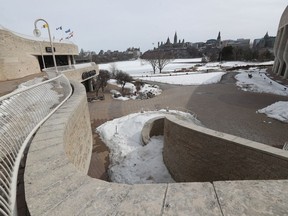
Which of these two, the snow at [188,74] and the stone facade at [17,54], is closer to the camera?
the stone facade at [17,54]

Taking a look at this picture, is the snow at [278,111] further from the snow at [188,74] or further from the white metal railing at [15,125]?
the snow at [188,74]

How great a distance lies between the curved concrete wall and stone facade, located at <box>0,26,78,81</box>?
52.0 ft

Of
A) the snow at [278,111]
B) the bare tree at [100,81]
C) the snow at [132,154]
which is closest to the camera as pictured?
the snow at [132,154]

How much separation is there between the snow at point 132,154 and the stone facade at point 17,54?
10.9m

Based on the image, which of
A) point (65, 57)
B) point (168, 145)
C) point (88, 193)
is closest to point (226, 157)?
point (168, 145)

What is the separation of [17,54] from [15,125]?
59.8ft

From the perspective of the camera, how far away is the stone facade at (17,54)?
14750mm

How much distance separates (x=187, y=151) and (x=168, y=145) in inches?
50.2

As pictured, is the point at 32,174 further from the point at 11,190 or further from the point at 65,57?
the point at 65,57

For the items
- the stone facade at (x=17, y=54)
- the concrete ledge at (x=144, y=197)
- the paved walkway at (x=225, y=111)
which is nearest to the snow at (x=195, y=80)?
the paved walkway at (x=225, y=111)

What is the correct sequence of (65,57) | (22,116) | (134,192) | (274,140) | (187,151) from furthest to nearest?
1. (65,57)
2. (274,140)
3. (187,151)
4. (22,116)
5. (134,192)

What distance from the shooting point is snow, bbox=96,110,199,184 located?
7168 mm

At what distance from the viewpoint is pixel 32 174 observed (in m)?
2.25

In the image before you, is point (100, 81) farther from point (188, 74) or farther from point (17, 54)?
point (188, 74)
